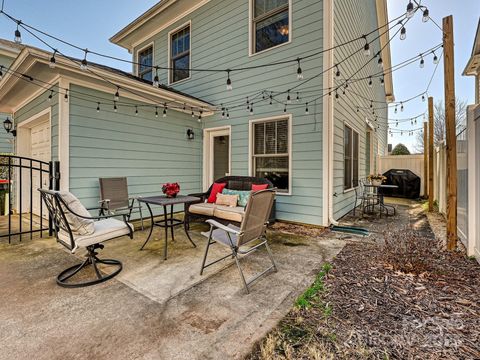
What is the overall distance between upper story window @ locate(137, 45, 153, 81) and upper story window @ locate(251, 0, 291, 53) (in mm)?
4042

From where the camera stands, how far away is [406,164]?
10.2 metres

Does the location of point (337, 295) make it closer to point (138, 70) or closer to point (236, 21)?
point (236, 21)

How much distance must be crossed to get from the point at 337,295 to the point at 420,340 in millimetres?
701

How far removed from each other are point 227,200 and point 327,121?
254cm

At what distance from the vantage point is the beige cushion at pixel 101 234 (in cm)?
253

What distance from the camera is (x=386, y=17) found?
977 cm

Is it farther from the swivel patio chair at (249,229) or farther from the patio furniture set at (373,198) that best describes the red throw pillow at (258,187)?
the patio furniture set at (373,198)

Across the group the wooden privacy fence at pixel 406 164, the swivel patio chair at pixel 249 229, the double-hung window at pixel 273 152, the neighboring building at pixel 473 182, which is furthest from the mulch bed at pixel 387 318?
the wooden privacy fence at pixel 406 164

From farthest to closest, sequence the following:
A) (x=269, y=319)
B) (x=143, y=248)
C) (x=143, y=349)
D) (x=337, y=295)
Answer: (x=143, y=248)
(x=337, y=295)
(x=269, y=319)
(x=143, y=349)

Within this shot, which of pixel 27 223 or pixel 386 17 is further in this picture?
pixel 386 17

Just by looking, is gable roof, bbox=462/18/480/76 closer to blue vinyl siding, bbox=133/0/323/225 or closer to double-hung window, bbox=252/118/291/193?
blue vinyl siding, bbox=133/0/323/225

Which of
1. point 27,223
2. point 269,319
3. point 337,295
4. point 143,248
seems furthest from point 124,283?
point 27,223

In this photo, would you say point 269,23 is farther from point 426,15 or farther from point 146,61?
point 146,61

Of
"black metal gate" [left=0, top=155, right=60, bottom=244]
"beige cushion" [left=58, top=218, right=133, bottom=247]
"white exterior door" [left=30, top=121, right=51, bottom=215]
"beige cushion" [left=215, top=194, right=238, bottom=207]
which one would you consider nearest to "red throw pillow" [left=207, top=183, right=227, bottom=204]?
"beige cushion" [left=215, top=194, right=238, bottom=207]
